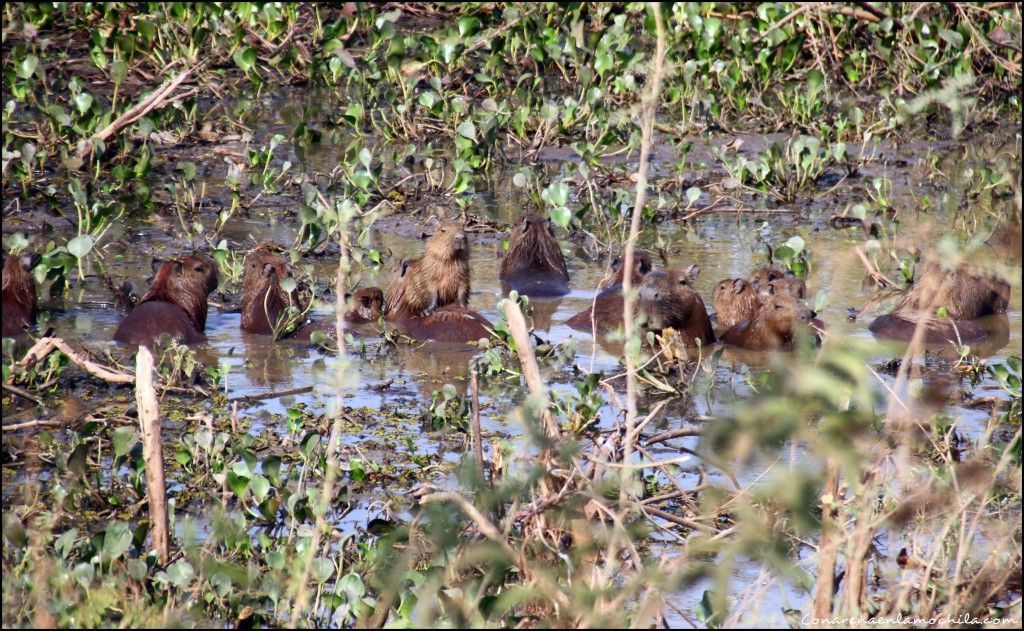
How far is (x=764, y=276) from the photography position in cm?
807

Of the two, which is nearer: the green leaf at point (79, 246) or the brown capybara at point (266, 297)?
the green leaf at point (79, 246)

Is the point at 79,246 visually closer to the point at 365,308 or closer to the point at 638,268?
the point at 365,308

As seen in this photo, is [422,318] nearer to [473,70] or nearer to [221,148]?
[221,148]

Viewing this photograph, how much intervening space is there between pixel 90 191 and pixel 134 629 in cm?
551

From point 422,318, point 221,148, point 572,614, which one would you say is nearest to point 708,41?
point 221,148

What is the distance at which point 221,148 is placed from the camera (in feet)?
34.1

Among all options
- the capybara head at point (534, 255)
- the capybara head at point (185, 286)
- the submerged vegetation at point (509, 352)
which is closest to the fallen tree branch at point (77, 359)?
the submerged vegetation at point (509, 352)

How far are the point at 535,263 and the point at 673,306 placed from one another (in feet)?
4.16

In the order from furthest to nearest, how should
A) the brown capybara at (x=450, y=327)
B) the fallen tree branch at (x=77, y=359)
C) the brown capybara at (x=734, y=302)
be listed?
the brown capybara at (x=734, y=302)
the brown capybara at (x=450, y=327)
the fallen tree branch at (x=77, y=359)

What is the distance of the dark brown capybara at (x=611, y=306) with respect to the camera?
7609mm

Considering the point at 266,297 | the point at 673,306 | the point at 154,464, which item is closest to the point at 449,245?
the point at 266,297

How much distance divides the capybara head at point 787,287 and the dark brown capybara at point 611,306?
391 mm

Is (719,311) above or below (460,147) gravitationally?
below

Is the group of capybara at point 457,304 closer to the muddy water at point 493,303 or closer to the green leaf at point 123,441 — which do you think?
the muddy water at point 493,303
